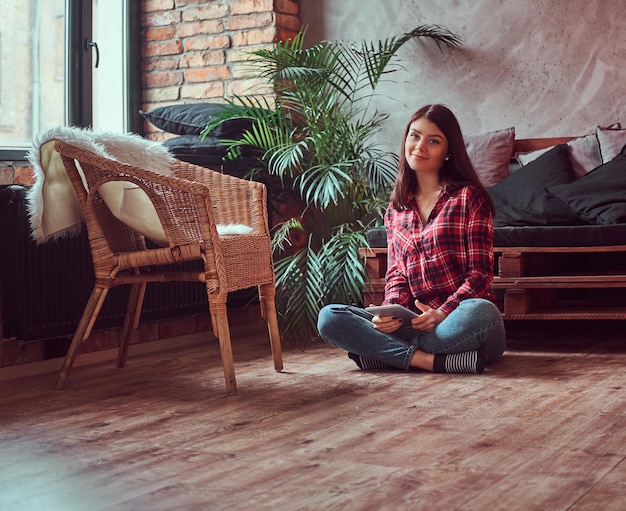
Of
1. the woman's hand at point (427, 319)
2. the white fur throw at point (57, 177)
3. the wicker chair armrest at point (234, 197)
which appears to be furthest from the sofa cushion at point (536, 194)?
the white fur throw at point (57, 177)

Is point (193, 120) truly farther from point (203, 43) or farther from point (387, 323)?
point (387, 323)

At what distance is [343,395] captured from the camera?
2729 mm

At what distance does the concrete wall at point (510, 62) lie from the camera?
14.1 ft

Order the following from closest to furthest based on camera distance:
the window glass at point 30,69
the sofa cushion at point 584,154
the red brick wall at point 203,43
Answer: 1. the window glass at point 30,69
2. the sofa cushion at point 584,154
3. the red brick wall at point 203,43

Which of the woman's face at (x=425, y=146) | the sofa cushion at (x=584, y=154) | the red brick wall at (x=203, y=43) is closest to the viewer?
the woman's face at (x=425, y=146)

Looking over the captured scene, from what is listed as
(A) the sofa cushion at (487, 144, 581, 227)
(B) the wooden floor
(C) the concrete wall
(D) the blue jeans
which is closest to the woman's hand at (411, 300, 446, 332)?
(D) the blue jeans

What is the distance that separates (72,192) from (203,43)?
1913 millimetres

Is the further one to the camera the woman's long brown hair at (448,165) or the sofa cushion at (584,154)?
the sofa cushion at (584,154)

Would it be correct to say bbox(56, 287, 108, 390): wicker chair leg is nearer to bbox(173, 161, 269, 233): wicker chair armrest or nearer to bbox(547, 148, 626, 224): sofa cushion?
bbox(173, 161, 269, 233): wicker chair armrest

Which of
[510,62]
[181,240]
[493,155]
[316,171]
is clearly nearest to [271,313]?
[181,240]

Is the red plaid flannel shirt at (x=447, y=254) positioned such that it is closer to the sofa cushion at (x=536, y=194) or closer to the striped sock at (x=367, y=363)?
the striped sock at (x=367, y=363)

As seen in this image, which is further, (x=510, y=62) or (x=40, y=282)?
(x=510, y=62)

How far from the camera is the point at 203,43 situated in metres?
4.73

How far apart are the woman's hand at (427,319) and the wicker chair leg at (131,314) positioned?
0.98 m
